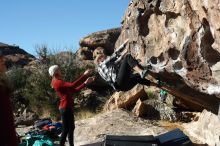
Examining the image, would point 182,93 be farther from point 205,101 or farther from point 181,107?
point 181,107

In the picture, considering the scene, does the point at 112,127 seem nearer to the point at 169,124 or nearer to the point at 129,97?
the point at 169,124

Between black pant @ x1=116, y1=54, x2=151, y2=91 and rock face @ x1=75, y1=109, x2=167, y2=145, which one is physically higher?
black pant @ x1=116, y1=54, x2=151, y2=91

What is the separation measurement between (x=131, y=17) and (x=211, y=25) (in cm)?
321

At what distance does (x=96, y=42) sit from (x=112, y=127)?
2117cm

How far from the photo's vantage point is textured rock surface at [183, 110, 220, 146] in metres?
9.61

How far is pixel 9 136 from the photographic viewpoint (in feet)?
14.9

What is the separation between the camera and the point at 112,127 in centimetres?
1273

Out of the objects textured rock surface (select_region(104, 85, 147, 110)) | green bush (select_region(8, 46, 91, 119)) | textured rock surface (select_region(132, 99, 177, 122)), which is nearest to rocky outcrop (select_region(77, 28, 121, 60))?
green bush (select_region(8, 46, 91, 119))

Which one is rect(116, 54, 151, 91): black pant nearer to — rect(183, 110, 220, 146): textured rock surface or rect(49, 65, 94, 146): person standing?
rect(49, 65, 94, 146): person standing

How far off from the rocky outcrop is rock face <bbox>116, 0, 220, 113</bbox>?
2198cm

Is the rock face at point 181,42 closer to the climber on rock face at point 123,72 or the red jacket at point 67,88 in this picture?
the climber on rock face at point 123,72

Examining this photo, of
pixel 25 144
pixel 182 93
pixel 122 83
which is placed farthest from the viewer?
pixel 25 144

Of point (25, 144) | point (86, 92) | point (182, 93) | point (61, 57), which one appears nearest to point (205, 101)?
point (182, 93)

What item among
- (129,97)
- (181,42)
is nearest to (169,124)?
(129,97)
